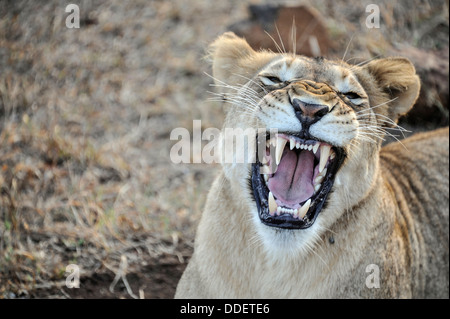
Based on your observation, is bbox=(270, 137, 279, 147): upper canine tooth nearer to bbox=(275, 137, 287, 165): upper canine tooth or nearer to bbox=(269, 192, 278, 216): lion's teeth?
bbox=(275, 137, 287, 165): upper canine tooth

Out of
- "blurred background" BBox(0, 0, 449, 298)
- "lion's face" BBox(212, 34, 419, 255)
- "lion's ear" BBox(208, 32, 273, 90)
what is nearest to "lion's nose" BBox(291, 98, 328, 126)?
"lion's face" BBox(212, 34, 419, 255)

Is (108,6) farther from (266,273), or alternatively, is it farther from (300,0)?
(266,273)

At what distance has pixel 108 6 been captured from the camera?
23.7 ft

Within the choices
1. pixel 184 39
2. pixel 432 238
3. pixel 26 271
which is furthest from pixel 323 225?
pixel 184 39

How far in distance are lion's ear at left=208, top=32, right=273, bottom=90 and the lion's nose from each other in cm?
72

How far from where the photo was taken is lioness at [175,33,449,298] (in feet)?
9.55

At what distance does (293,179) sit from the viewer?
3.10 metres

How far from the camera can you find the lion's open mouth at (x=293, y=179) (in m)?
2.94

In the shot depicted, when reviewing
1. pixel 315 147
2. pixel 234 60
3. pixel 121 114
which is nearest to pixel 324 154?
pixel 315 147

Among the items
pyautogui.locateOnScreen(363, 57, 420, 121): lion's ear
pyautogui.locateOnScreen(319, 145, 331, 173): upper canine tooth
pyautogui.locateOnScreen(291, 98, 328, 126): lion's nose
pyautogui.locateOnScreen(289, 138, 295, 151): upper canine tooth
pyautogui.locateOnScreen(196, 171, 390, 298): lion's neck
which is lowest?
pyautogui.locateOnScreen(196, 171, 390, 298): lion's neck

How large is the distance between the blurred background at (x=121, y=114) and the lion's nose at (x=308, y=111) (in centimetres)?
161

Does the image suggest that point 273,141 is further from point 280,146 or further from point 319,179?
point 319,179

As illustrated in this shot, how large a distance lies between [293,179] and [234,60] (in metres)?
0.85

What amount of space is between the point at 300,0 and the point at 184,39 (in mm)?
1392
